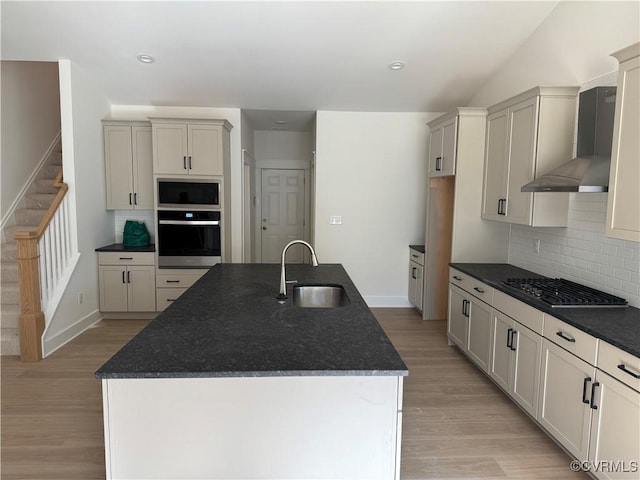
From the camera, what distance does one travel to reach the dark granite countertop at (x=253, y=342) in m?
1.46

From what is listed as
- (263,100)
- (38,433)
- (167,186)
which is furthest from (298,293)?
(263,100)

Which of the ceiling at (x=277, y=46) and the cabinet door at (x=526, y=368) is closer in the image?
the cabinet door at (x=526, y=368)

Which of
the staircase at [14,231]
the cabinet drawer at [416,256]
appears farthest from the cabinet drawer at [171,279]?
the cabinet drawer at [416,256]

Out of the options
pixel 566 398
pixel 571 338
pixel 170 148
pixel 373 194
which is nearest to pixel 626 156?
pixel 571 338

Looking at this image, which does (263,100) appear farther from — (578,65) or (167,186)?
(578,65)

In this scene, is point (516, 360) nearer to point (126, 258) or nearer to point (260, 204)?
point (126, 258)

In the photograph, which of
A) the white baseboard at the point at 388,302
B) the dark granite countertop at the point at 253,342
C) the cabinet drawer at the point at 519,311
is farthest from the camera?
the white baseboard at the point at 388,302

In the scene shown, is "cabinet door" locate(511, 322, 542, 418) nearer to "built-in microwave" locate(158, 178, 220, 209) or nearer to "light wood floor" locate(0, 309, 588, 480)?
"light wood floor" locate(0, 309, 588, 480)

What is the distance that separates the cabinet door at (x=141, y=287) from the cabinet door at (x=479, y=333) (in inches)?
141

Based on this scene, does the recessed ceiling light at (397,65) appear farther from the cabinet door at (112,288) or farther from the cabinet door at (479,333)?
the cabinet door at (112,288)

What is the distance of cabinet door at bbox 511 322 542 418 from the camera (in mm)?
2580

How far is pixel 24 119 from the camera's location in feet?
16.0

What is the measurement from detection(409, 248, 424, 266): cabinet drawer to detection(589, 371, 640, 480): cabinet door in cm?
298

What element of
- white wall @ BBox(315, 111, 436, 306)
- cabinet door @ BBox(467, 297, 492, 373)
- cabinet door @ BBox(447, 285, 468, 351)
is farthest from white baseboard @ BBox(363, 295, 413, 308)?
cabinet door @ BBox(467, 297, 492, 373)
